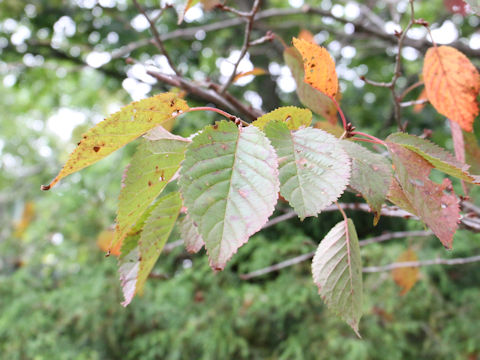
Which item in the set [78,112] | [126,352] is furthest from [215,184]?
[78,112]

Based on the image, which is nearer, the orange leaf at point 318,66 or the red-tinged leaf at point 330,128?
the orange leaf at point 318,66

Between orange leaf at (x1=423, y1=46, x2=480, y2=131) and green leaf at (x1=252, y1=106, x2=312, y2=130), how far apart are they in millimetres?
267

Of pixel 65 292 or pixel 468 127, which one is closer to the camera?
pixel 468 127

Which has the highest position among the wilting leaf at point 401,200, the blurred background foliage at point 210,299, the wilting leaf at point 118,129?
the wilting leaf at point 118,129

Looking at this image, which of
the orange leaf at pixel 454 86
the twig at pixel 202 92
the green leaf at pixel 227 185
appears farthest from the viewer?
the twig at pixel 202 92

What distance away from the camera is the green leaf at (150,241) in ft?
1.55

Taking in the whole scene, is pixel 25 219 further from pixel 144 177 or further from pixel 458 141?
pixel 458 141

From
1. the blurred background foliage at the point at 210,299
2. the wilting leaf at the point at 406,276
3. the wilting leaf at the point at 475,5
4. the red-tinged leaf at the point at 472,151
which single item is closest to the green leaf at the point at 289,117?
the wilting leaf at the point at 475,5

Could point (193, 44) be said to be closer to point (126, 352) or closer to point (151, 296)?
point (151, 296)

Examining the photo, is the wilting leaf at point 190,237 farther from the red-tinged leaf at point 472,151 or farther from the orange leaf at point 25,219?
the orange leaf at point 25,219

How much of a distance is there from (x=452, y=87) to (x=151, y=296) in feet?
5.71

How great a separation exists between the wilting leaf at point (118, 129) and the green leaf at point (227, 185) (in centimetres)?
7

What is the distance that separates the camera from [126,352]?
1.95 metres

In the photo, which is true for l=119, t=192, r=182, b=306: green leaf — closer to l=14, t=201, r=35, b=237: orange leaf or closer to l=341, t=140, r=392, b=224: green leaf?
l=341, t=140, r=392, b=224: green leaf
